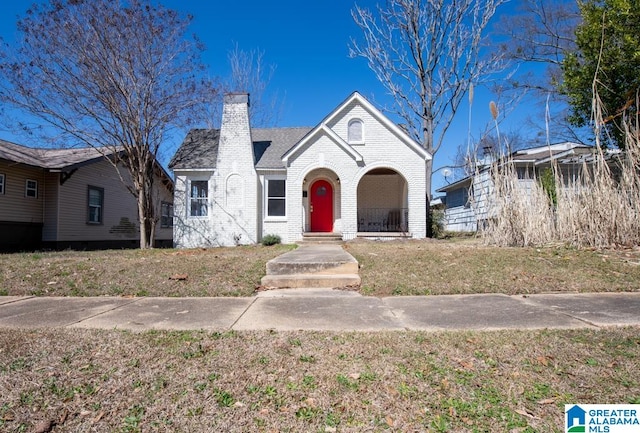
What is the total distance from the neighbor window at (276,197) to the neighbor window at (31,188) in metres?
9.78

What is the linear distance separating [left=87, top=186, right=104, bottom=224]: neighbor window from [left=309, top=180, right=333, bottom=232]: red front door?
10458 millimetres

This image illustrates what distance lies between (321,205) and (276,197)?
2.17 metres

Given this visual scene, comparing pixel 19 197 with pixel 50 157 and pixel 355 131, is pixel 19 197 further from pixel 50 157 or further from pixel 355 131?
pixel 355 131

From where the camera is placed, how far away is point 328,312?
4531mm

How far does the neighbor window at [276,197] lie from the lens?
1588 cm

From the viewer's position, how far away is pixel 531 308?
4.61m

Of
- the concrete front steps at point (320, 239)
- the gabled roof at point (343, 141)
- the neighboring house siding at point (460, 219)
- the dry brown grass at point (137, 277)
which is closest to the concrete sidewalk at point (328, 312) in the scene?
the dry brown grass at point (137, 277)

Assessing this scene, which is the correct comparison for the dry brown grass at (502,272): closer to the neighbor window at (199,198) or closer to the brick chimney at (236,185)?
the brick chimney at (236,185)

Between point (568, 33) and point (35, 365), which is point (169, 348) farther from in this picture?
point (568, 33)

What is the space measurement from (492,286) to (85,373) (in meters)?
5.53

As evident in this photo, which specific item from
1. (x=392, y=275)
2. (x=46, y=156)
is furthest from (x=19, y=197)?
(x=392, y=275)

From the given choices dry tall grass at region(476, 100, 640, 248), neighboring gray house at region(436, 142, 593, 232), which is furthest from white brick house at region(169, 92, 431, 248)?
dry tall grass at region(476, 100, 640, 248)

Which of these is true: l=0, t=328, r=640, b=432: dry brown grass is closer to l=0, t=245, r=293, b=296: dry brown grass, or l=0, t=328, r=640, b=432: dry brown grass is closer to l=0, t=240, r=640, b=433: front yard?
l=0, t=240, r=640, b=433: front yard

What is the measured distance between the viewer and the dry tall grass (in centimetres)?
814
